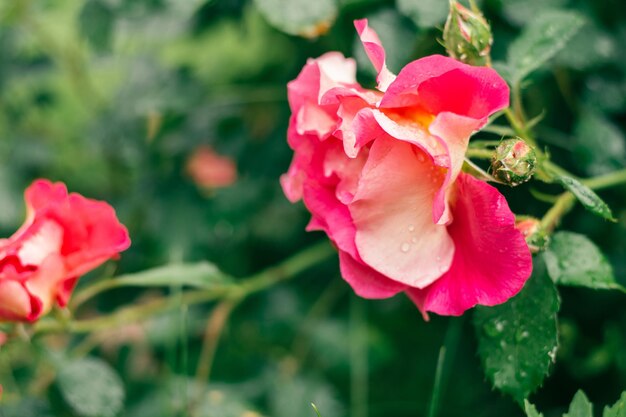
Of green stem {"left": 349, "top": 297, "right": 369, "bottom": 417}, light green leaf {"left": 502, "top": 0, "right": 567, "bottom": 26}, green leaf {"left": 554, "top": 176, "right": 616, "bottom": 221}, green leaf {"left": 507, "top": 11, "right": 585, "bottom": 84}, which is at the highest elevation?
green leaf {"left": 507, "top": 11, "right": 585, "bottom": 84}

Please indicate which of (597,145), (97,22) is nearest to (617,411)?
(597,145)

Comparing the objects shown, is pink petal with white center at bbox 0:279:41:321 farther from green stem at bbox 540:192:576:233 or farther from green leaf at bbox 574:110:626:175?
green leaf at bbox 574:110:626:175

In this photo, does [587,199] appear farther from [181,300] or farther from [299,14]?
[181,300]

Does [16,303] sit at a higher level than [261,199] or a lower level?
higher

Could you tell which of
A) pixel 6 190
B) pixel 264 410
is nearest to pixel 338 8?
pixel 264 410

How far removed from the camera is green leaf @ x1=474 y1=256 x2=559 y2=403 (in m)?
0.56

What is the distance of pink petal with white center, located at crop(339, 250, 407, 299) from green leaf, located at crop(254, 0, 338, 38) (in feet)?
0.87

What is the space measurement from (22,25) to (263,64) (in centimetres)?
45

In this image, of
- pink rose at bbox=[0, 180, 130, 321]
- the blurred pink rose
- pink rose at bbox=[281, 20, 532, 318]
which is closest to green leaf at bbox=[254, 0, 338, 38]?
pink rose at bbox=[281, 20, 532, 318]

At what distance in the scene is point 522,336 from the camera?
0.58m

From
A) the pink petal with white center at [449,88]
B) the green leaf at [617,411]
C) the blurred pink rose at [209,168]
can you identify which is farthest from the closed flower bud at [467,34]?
the blurred pink rose at [209,168]

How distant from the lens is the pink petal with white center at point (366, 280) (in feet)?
1.86

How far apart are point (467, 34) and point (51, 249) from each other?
0.40 m

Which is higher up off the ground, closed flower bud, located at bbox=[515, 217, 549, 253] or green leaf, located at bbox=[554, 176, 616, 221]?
green leaf, located at bbox=[554, 176, 616, 221]
